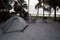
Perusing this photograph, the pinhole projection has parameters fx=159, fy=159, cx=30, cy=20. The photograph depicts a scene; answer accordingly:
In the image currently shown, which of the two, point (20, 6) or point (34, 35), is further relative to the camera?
point (20, 6)

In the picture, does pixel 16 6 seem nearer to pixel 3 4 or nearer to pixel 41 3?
pixel 3 4

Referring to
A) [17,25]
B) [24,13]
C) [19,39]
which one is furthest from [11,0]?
[19,39]

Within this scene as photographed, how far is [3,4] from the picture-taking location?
18.4 metres

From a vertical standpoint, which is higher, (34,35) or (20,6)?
(20,6)

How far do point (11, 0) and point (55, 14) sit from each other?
214 inches

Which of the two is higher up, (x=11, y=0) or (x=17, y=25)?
(x=11, y=0)

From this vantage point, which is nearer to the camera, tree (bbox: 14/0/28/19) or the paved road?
the paved road

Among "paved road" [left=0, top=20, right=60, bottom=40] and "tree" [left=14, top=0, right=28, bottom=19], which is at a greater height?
"tree" [left=14, top=0, right=28, bottom=19]

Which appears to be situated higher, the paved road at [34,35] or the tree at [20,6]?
the tree at [20,6]

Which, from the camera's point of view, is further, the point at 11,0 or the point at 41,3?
the point at 41,3

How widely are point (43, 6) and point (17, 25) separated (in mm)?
14726

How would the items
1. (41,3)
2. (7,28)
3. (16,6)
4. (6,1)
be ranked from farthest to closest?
1. (41,3)
2. (16,6)
3. (6,1)
4. (7,28)

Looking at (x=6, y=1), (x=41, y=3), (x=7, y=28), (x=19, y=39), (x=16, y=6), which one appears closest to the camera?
(x=19, y=39)

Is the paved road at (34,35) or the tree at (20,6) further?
the tree at (20,6)
